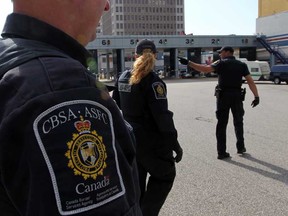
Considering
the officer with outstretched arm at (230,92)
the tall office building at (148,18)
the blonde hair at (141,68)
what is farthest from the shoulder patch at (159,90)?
the tall office building at (148,18)

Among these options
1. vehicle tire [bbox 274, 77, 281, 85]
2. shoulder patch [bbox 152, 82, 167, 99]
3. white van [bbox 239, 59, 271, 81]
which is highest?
shoulder patch [bbox 152, 82, 167, 99]

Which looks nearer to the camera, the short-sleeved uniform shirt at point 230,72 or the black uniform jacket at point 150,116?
the black uniform jacket at point 150,116

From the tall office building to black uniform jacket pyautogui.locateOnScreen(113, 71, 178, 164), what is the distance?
471 feet

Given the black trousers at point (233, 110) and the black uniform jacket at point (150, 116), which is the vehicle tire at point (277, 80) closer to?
the black trousers at point (233, 110)

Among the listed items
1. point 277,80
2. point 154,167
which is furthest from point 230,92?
point 277,80

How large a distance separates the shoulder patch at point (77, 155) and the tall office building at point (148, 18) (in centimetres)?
14631

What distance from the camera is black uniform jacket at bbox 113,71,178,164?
3.40m

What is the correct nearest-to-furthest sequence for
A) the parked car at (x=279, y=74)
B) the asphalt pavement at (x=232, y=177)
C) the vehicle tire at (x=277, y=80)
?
1. the asphalt pavement at (x=232, y=177)
2. the parked car at (x=279, y=74)
3. the vehicle tire at (x=277, y=80)

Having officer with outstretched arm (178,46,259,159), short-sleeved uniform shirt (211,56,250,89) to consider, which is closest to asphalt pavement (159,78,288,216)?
officer with outstretched arm (178,46,259,159)

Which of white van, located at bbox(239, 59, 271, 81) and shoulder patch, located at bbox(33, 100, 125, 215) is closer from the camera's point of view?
shoulder patch, located at bbox(33, 100, 125, 215)

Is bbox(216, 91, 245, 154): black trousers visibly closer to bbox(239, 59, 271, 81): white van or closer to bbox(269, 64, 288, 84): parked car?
bbox(269, 64, 288, 84): parked car

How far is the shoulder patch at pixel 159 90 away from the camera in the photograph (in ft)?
11.3

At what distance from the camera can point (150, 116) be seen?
11.5ft

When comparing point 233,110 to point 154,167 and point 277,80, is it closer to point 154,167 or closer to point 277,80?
point 154,167
